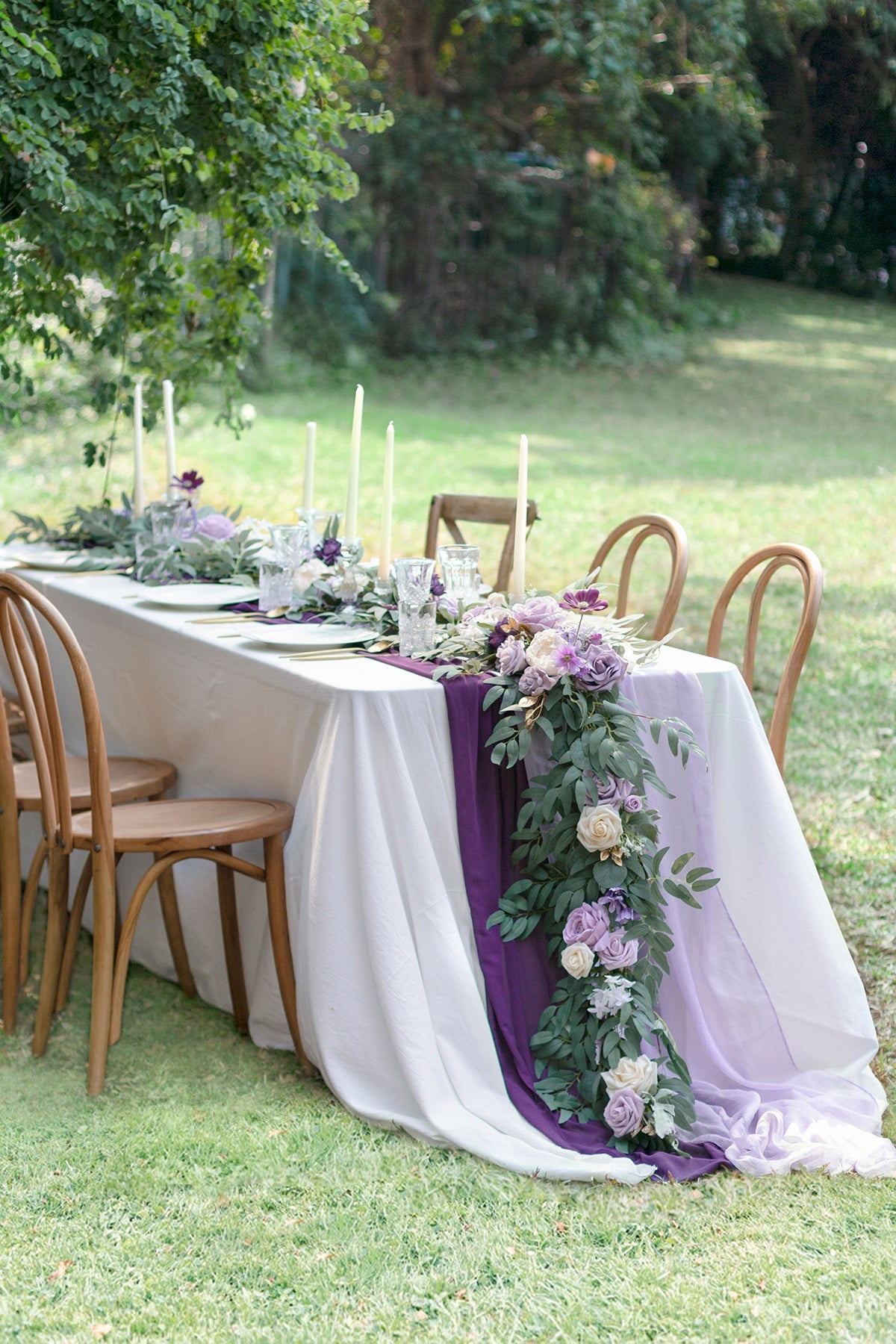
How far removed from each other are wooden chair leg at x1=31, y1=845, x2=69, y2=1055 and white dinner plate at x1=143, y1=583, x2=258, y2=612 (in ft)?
2.33

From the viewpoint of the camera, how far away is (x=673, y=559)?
3.39 m

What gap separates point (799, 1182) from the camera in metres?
2.24

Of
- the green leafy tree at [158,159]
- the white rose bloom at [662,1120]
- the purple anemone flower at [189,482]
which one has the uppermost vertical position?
the green leafy tree at [158,159]

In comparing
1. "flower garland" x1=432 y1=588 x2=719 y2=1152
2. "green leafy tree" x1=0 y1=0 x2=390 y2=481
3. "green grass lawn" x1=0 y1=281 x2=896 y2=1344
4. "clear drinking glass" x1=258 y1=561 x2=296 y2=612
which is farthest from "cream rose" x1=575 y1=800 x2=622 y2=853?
"green leafy tree" x1=0 y1=0 x2=390 y2=481

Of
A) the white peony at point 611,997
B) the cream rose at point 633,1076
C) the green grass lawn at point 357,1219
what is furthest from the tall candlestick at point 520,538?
the green grass lawn at point 357,1219

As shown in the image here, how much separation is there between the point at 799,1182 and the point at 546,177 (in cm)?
1316

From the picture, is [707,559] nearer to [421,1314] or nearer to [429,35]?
[421,1314]

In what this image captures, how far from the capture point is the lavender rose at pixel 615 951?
2.35m

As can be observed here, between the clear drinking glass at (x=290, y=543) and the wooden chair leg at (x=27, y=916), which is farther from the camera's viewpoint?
the clear drinking glass at (x=290, y=543)

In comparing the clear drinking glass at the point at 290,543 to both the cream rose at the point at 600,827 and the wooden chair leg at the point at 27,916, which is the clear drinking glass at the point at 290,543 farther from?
the cream rose at the point at 600,827

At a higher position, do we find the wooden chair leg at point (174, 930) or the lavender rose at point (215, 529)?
the lavender rose at point (215, 529)

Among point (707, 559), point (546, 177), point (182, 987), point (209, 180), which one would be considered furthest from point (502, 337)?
point (182, 987)

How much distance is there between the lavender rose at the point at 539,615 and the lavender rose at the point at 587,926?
511 mm

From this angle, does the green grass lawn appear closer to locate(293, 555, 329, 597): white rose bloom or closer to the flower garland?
the flower garland
